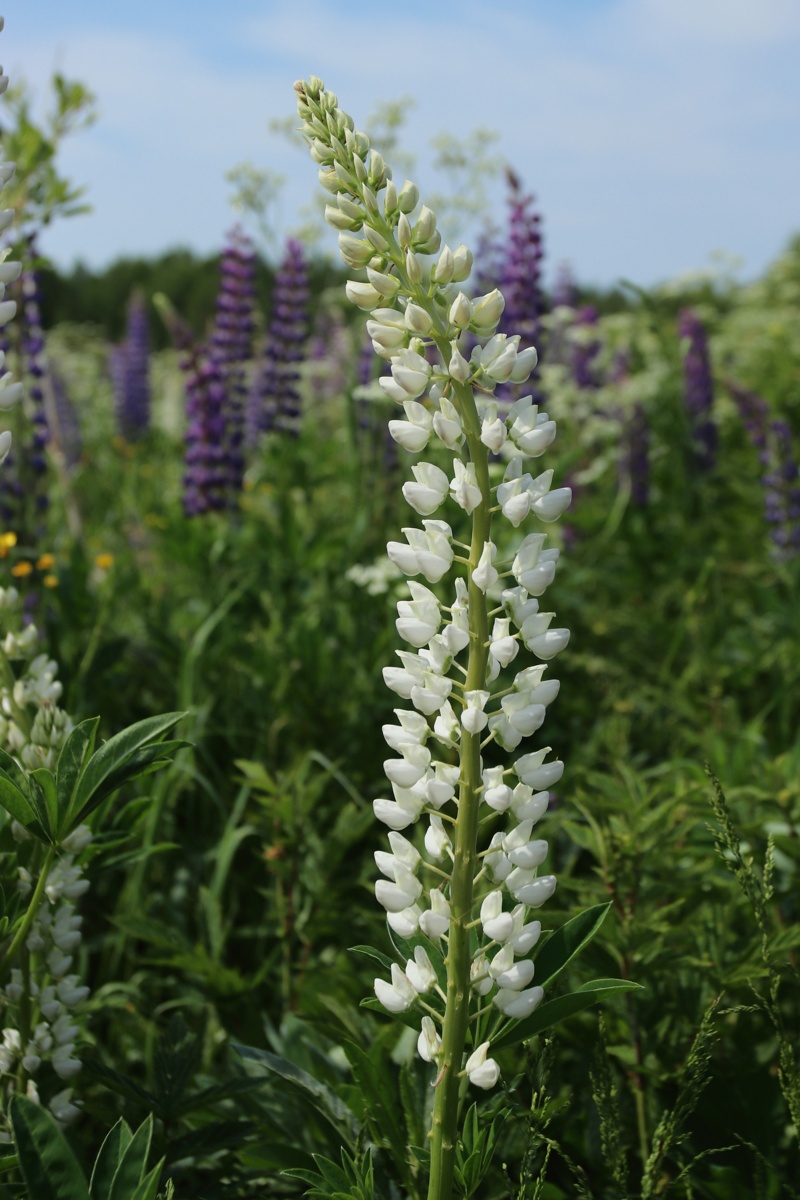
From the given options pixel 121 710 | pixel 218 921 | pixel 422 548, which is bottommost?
pixel 218 921

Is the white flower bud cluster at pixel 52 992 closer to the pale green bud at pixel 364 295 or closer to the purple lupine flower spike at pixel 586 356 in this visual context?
the pale green bud at pixel 364 295

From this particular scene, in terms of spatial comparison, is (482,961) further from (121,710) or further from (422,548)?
(121,710)

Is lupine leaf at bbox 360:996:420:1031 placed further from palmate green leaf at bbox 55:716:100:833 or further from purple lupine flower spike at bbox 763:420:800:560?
purple lupine flower spike at bbox 763:420:800:560

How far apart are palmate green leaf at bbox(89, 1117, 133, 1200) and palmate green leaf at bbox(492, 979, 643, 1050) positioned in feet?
1.52

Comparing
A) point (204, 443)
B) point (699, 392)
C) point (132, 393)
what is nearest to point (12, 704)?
point (204, 443)

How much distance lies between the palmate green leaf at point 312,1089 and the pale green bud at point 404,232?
1087mm

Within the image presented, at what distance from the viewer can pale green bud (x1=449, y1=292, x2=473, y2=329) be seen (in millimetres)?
1263

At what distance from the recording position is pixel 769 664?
374 centimetres

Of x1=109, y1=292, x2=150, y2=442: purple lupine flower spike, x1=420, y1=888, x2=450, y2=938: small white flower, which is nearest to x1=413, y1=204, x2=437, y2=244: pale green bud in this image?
x1=420, y1=888, x2=450, y2=938: small white flower

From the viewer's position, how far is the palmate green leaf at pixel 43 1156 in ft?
3.94

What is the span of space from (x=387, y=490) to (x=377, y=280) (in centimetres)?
342

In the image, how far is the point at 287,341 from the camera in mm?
5340

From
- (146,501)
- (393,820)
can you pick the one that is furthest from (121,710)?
(146,501)

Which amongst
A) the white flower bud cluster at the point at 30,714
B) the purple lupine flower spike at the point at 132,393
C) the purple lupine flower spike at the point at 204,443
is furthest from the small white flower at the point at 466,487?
the purple lupine flower spike at the point at 132,393
